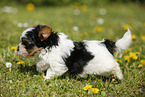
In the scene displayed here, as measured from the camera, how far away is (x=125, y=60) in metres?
3.32

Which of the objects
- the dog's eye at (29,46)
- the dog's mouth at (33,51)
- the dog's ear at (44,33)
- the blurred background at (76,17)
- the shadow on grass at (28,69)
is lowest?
the shadow on grass at (28,69)

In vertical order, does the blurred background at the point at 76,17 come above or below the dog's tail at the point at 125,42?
above

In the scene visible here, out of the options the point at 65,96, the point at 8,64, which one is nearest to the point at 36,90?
the point at 65,96

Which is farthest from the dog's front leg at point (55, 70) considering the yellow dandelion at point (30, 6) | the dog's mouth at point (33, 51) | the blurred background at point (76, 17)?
the yellow dandelion at point (30, 6)

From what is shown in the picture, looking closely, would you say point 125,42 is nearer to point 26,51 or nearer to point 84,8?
point 26,51

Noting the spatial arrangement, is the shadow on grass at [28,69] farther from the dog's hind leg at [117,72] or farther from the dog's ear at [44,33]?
the dog's hind leg at [117,72]

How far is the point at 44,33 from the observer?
238 centimetres

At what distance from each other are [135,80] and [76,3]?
695 centimetres

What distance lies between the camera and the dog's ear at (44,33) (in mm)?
2353

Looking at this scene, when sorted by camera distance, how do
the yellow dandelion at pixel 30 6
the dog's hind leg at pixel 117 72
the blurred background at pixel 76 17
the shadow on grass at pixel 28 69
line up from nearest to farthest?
the dog's hind leg at pixel 117 72, the shadow on grass at pixel 28 69, the blurred background at pixel 76 17, the yellow dandelion at pixel 30 6

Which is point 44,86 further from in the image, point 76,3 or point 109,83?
point 76,3

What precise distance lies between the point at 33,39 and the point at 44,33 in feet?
0.59

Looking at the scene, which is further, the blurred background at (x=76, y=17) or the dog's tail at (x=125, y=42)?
the blurred background at (x=76, y=17)

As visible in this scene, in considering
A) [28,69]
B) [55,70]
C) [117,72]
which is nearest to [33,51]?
[55,70]
